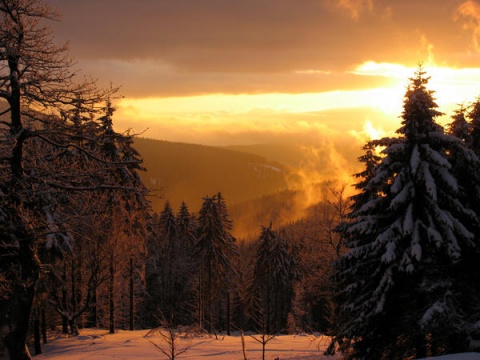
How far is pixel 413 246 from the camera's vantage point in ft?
44.0

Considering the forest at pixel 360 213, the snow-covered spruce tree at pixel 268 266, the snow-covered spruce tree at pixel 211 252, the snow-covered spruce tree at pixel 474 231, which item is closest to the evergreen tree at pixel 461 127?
the forest at pixel 360 213

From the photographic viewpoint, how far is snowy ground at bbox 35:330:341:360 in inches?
879

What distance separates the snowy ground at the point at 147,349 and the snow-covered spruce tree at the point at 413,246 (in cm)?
585

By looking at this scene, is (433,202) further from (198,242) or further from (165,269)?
(165,269)

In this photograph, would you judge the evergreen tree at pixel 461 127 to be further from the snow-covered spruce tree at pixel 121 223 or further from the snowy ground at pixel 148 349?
the snow-covered spruce tree at pixel 121 223

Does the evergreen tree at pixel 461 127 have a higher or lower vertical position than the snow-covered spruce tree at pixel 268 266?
higher

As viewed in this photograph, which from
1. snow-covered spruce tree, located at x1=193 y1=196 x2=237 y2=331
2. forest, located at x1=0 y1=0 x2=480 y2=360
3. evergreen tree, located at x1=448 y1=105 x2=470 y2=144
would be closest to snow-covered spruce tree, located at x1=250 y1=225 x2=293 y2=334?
snow-covered spruce tree, located at x1=193 y1=196 x2=237 y2=331

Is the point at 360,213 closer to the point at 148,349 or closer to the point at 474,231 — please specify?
the point at 474,231

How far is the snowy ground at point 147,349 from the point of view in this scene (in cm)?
2233

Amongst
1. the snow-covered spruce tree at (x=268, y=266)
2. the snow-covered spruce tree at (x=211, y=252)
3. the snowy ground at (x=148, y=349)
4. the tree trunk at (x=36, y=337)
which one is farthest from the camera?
the snow-covered spruce tree at (x=268, y=266)

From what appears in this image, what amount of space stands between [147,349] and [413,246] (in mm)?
16871

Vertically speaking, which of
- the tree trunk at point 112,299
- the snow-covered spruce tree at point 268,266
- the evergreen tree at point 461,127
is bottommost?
the snow-covered spruce tree at point 268,266

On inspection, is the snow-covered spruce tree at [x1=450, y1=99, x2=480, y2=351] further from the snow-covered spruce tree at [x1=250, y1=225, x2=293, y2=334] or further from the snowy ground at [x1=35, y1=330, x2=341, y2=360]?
the snow-covered spruce tree at [x1=250, y1=225, x2=293, y2=334]

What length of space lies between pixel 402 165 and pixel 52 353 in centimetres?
2139
